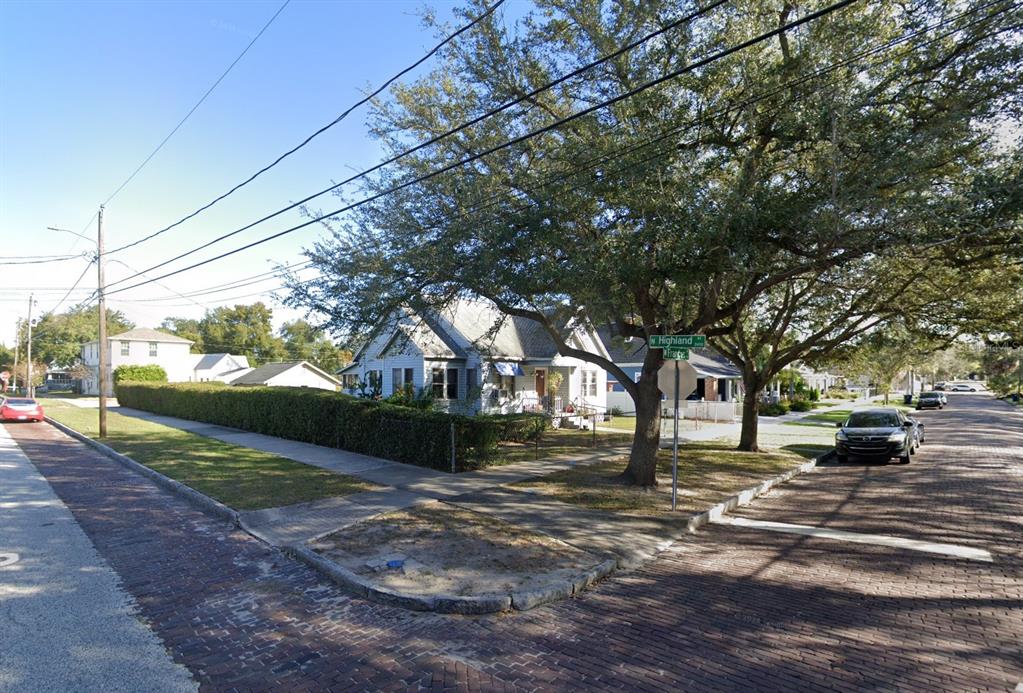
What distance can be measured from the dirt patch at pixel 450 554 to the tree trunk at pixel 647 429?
4.13 m

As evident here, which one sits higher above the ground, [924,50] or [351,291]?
[924,50]

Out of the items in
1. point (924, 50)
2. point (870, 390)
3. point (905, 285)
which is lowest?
point (870, 390)

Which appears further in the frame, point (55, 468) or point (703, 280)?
point (55, 468)

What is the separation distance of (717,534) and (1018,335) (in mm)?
11605

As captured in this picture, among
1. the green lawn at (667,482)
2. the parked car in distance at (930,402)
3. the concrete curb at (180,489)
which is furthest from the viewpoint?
the parked car in distance at (930,402)

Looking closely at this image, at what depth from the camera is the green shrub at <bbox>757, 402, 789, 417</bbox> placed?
37750mm

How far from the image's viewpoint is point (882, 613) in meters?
5.79

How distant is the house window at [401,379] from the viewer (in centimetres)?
2537

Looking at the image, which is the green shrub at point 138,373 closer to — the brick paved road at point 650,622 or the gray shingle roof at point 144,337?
the gray shingle roof at point 144,337

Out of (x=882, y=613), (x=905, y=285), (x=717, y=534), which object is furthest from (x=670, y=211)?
(x=905, y=285)

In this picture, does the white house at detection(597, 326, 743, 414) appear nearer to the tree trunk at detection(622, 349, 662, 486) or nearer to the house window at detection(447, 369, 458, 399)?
the house window at detection(447, 369, 458, 399)

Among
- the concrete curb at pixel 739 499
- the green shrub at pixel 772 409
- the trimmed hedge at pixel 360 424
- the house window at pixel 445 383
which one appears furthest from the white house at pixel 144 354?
the concrete curb at pixel 739 499

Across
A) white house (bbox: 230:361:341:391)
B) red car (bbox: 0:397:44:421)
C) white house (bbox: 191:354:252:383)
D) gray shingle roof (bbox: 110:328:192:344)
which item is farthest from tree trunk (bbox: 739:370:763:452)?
gray shingle roof (bbox: 110:328:192:344)

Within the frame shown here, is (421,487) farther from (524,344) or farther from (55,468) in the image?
(524,344)
